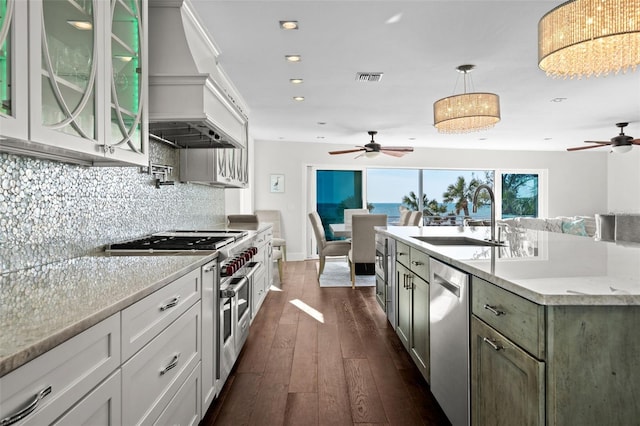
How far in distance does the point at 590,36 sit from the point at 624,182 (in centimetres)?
941

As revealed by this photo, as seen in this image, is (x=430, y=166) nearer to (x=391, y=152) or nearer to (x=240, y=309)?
(x=391, y=152)

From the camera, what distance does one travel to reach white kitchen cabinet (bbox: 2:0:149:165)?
118cm

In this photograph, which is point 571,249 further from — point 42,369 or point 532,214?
point 532,214

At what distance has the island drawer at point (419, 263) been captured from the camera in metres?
2.27

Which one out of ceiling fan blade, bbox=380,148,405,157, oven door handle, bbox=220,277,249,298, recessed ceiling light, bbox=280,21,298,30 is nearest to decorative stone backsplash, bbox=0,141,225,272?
oven door handle, bbox=220,277,249,298

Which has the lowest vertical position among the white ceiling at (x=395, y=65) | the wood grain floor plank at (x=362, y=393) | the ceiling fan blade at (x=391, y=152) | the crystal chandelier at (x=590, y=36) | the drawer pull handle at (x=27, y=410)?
the wood grain floor plank at (x=362, y=393)

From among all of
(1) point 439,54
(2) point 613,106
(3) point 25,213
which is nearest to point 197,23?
(3) point 25,213

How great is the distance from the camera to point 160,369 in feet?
4.62

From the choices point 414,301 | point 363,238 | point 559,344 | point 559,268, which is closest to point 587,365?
point 559,344

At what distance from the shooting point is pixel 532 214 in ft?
31.7

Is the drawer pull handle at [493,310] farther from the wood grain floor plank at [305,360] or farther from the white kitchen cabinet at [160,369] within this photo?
the wood grain floor plank at [305,360]

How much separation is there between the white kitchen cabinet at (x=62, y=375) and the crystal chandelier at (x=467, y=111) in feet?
10.8

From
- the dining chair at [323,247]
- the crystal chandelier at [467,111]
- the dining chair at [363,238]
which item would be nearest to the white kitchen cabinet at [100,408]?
the crystal chandelier at [467,111]

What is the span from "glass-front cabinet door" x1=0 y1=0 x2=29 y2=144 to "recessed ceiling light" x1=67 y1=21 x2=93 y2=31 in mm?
313
